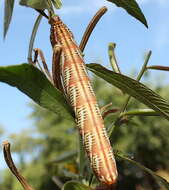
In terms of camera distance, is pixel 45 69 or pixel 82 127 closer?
pixel 82 127

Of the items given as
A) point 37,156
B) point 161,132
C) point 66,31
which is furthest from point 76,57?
point 37,156

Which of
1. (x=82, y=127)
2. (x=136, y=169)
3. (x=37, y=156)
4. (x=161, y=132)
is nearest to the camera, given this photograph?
(x=82, y=127)

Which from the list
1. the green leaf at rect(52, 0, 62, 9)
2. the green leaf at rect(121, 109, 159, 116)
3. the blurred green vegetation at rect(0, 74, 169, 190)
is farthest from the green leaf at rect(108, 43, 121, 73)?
the blurred green vegetation at rect(0, 74, 169, 190)

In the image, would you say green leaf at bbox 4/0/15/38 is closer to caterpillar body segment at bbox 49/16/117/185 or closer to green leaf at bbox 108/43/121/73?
caterpillar body segment at bbox 49/16/117/185

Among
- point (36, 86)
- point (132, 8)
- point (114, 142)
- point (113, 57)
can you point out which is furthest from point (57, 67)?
point (114, 142)

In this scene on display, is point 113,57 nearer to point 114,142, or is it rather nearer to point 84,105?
point 84,105

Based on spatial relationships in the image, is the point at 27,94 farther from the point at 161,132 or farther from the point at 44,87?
the point at 161,132
